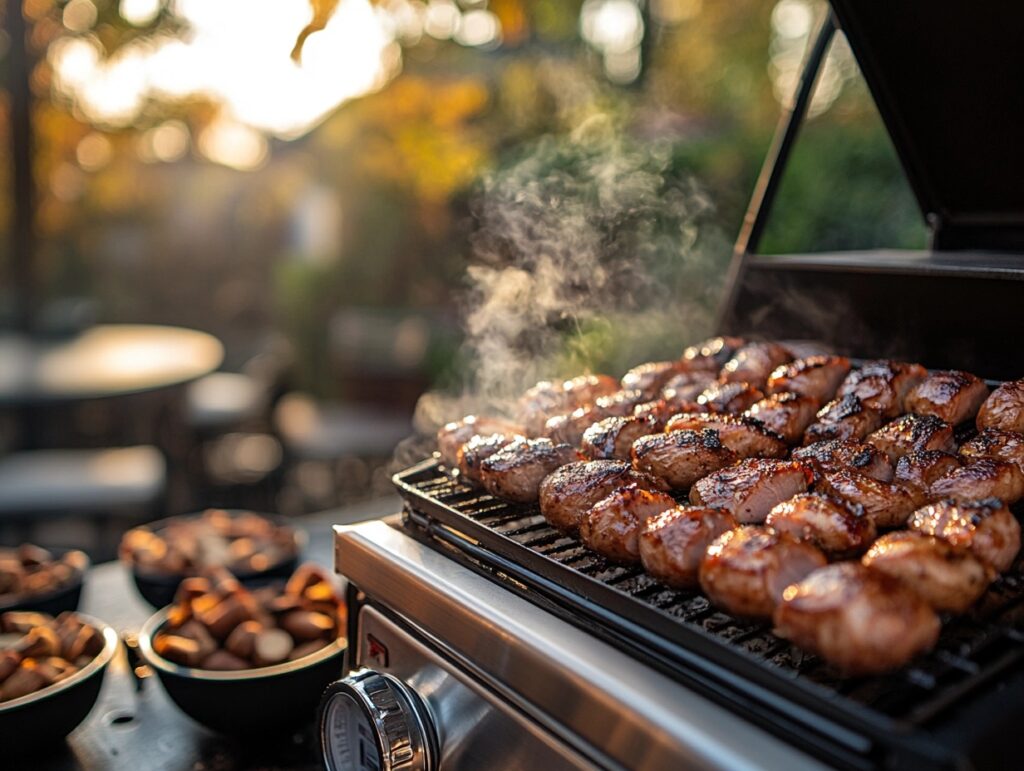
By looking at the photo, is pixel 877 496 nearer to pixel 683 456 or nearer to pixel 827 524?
pixel 827 524

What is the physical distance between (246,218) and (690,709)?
13.5 m

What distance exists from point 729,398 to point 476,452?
2.36 ft

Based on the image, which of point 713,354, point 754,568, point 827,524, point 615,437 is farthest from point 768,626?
point 713,354

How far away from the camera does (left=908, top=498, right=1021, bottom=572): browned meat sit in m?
1.43

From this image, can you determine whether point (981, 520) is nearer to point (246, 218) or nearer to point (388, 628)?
point (388, 628)

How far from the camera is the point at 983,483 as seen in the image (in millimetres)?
1709

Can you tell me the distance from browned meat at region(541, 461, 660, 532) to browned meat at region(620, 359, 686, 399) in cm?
67

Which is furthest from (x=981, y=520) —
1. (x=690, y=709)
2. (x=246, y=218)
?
(x=246, y=218)

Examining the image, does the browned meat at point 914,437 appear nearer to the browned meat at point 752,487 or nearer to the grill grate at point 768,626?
the browned meat at point 752,487

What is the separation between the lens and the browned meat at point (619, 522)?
5.52ft

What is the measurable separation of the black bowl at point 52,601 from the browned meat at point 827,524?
2.23 m

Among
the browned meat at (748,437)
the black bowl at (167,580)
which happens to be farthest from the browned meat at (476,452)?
the black bowl at (167,580)

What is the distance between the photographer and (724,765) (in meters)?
1.14

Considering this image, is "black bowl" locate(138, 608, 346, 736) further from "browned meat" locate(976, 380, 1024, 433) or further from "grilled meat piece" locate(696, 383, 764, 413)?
"browned meat" locate(976, 380, 1024, 433)
